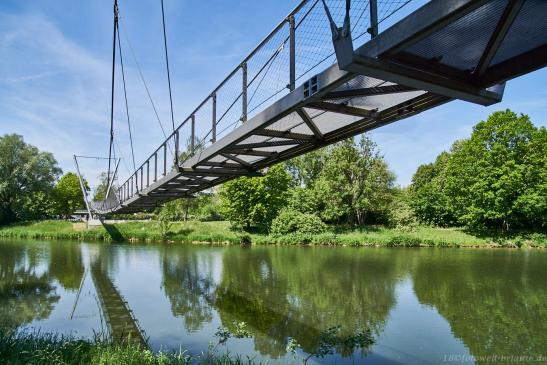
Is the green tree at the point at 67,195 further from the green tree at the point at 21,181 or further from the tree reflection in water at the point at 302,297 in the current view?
the tree reflection in water at the point at 302,297

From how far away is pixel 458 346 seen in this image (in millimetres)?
7996

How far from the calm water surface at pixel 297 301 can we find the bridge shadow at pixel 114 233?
1147 centimetres

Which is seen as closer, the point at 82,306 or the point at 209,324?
the point at 209,324

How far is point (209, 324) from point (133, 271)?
991cm

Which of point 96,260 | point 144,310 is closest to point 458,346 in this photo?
point 144,310

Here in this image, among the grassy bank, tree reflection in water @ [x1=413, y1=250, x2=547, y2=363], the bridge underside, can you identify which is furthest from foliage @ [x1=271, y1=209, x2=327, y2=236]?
the bridge underside

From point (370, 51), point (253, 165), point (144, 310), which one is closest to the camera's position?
point (370, 51)

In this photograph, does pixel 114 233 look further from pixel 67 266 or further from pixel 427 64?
pixel 427 64

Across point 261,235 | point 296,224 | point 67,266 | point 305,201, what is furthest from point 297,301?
point 305,201

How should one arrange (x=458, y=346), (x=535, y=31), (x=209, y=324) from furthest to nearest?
(x=209, y=324)
(x=458, y=346)
(x=535, y=31)

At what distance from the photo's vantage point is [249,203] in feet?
119

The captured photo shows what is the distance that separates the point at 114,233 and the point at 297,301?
26.4 metres

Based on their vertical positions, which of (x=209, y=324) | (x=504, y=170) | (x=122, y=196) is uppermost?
(x=504, y=170)

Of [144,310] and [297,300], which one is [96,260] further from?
[297,300]
